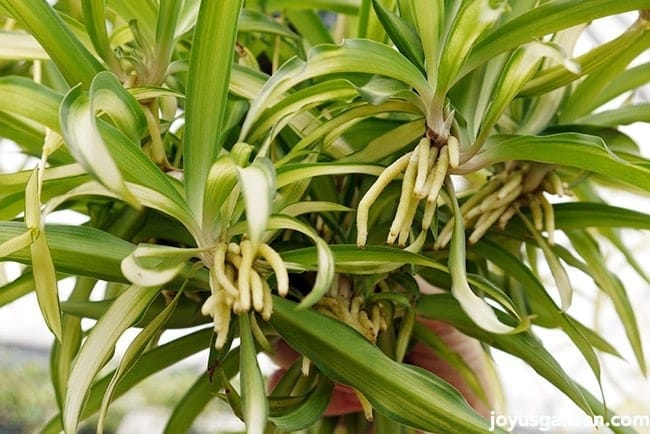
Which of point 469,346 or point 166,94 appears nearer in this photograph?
Answer: point 166,94

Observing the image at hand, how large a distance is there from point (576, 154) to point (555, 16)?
0.09 metres

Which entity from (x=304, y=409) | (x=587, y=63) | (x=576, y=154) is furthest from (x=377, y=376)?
(x=587, y=63)

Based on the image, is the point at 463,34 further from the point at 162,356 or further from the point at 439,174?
the point at 162,356

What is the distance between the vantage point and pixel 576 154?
44 centimetres

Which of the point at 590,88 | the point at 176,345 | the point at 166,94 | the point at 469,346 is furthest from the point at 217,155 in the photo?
the point at 469,346

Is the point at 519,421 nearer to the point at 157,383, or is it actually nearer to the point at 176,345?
the point at 176,345

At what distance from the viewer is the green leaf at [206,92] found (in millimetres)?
433

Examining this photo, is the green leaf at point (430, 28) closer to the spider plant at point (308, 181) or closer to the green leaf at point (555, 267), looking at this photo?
the spider plant at point (308, 181)

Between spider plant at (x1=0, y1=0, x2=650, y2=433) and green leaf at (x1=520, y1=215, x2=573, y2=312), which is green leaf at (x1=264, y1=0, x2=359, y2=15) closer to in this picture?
spider plant at (x1=0, y1=0, x2=650, y2=433)

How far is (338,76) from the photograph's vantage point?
503 mm

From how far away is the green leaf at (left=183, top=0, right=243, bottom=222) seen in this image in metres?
0.43

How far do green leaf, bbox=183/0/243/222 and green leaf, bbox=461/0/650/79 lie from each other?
0.55 ft

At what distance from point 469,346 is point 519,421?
10cm

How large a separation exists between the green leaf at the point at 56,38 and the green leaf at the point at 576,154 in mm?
269
